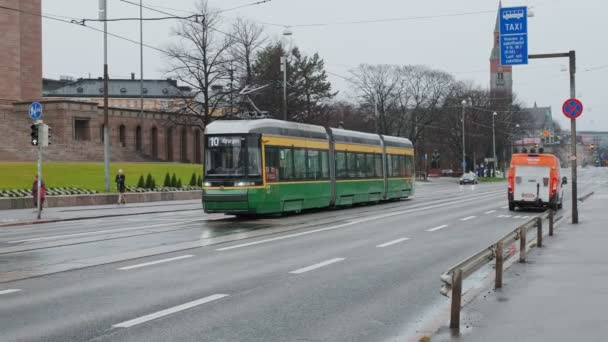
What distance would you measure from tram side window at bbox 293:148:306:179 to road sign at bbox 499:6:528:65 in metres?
7.43

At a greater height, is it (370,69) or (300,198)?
(370,69)

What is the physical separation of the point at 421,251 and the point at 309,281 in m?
4.80

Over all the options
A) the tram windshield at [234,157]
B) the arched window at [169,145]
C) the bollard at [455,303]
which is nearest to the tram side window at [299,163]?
the tram windshield at [234,157]

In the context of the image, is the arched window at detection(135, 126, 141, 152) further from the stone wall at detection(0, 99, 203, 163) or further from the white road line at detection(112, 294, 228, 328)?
the white road line at detection(112, 294, 228, 328)

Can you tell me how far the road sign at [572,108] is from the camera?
2138cm

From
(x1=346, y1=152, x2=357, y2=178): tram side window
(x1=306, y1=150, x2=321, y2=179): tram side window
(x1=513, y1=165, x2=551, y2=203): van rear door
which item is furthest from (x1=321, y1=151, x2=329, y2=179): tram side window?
(x1=513, y1=165, x2=551, y2=203): van rear door

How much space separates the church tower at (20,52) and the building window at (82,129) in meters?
5.55

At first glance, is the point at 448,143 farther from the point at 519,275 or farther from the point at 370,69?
the point at 519,275

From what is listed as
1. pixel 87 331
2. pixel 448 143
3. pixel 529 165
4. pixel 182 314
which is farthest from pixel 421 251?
pixel 448 143

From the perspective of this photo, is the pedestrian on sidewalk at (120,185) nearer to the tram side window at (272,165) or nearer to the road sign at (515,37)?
the tram side window at (272,165)

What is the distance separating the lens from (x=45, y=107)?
6700 centimetres

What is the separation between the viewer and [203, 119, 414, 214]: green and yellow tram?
23000 millimetres

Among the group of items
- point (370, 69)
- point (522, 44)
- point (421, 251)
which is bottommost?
point (421, 251)

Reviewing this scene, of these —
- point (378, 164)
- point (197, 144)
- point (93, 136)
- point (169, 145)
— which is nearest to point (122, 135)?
point (169, 145)
